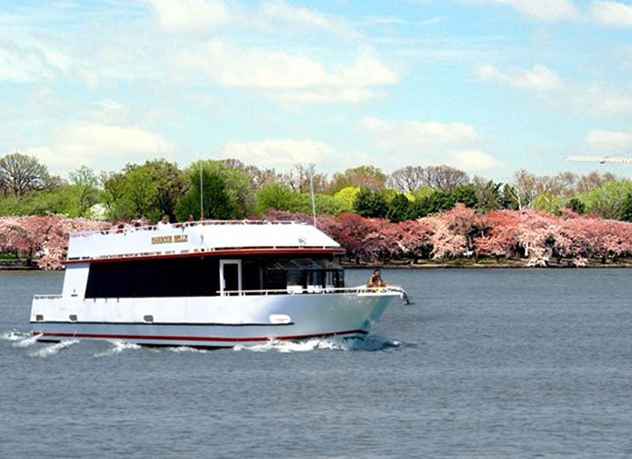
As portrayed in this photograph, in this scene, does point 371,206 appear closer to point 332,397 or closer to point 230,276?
point 230,276

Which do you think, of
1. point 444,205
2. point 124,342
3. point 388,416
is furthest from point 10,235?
point 388,416

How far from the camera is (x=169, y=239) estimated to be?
177 ft

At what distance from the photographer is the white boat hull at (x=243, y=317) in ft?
165

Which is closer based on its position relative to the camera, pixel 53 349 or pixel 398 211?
pixel 53 349

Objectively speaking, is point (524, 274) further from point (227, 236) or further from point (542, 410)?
point (542, 410)

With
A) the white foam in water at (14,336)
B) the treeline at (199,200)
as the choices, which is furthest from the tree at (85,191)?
the white foam in water at (14,336)

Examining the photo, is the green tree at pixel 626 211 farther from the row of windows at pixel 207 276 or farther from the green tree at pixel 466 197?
the row of windows at pixel 207 276

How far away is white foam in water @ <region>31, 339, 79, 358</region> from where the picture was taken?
55350 millimetres

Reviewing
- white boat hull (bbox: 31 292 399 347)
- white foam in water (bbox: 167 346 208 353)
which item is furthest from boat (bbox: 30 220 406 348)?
white foam in water (bbox: 167 346 208 353)

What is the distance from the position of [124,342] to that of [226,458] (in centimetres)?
2329

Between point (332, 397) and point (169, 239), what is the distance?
1437 centimetres

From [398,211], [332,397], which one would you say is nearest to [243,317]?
[332,397]

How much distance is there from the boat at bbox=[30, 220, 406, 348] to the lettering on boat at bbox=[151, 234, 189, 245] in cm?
4

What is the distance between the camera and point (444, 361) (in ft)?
172
